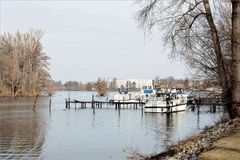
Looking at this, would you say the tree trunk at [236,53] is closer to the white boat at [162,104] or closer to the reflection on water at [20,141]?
the reflection on water at [20,141]

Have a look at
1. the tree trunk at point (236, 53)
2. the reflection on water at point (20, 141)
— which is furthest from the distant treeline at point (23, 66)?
the tree trunk at point (236, 53)

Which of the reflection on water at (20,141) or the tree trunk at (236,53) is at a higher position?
the tree trunk at (236,53)

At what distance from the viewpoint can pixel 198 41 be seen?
26.8 m

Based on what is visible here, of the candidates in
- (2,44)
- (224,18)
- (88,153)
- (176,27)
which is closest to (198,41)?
(224,18)

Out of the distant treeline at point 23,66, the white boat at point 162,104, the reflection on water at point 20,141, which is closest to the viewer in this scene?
the reflection on water at point 20,141

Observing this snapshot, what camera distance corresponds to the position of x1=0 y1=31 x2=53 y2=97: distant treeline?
113062 millimetres

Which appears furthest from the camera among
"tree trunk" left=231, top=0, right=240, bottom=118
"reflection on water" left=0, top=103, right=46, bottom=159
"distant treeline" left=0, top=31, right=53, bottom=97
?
"distant treeline" left=0, top=31, right=53, bottom=97

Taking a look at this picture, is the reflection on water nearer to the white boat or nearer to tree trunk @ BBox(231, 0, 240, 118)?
tree trunk @ BBox(231, 0, 240, 118)

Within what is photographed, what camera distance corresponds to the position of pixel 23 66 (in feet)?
382

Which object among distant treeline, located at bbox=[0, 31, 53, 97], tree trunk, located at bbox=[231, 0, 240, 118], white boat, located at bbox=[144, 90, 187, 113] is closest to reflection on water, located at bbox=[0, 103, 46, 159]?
tree trunk, located at bbox=[231, 0, 240, 118]

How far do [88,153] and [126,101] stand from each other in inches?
2322

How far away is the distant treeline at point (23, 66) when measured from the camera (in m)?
113

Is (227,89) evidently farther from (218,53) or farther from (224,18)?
(224,18)

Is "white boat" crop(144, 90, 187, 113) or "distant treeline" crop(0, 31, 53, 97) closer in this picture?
"white boat" crop(144, 90, 187, 113)
